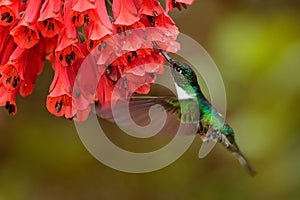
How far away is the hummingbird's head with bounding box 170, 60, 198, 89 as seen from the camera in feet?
11.0

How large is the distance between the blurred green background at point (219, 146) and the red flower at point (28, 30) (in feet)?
7.40

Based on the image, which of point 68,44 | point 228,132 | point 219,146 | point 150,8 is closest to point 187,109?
point 228,132

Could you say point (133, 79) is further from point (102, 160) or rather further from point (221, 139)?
point (102, 160)

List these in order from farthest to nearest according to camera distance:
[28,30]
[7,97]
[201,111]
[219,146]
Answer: [219,146]
[201,111]
[7,97]
[28,30]

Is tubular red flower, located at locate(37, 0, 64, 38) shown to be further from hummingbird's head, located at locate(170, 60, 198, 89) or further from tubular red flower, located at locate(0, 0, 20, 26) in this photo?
hummingbird's head, located at locate(170, 60, 198, 89)

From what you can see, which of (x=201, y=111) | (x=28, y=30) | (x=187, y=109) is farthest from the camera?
(x=201, y=111)

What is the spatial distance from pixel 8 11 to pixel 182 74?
965 millimetres

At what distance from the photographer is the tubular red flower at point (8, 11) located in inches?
119

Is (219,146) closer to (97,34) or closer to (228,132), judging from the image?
→ (228,132)

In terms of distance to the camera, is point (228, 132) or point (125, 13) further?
point (228, 132)

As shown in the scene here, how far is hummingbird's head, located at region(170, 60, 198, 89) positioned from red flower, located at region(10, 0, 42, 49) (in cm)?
74

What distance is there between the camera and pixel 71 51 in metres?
3.06

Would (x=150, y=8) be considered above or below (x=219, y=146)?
above

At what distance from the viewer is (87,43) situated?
3123 millimetres
